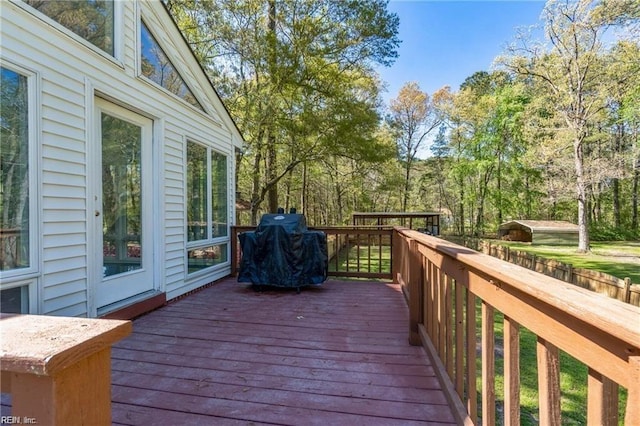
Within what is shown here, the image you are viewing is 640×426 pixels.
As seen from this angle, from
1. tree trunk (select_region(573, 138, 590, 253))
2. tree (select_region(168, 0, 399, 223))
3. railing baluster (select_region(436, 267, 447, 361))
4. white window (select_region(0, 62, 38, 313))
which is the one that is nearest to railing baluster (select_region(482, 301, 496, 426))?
railing baluster (select_region(436, 267, 447, 361))

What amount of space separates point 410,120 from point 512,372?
2113 centimetres

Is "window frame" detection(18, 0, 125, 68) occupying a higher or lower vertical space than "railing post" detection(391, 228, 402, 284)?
higher

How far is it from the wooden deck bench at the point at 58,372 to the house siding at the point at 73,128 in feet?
7.24

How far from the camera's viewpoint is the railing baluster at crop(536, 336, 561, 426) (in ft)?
2.96

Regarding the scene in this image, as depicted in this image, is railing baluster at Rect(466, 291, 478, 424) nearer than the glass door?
Yes

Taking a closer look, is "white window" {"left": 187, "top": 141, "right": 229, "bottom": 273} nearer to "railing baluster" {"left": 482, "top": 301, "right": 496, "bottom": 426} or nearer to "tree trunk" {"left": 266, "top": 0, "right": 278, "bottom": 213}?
"railing baluster" {"left": 482, "top": 301, "right": 496, "bottom": 426}

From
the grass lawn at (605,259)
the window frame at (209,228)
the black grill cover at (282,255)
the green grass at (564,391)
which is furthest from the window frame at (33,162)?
the grass lawn at (605,259)

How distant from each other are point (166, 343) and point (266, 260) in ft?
5.90

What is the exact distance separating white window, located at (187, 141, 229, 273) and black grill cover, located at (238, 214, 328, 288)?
2.10ft

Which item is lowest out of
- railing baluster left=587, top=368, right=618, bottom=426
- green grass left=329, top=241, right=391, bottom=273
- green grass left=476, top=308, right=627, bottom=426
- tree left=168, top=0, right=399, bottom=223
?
green grass left=476, top=308, right=627, bottom=426

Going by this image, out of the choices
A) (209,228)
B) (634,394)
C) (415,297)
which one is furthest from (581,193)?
(634,394)

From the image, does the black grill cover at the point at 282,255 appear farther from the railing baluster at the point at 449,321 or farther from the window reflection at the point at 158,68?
the railing baluster at the point at 449,321

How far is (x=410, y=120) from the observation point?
20719 mm

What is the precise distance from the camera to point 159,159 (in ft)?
12.4
